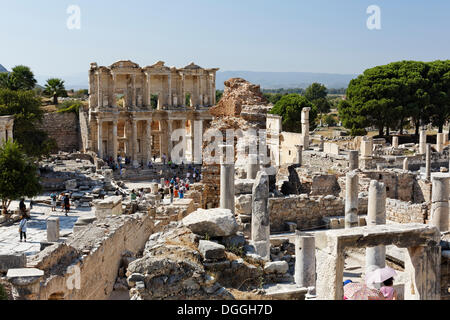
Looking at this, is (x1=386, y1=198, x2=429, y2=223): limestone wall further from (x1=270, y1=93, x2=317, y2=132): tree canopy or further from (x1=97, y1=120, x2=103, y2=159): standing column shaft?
(x1=270, y1=93, x2=317, y2=132): tree canopy

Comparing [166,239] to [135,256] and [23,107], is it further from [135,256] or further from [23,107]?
[23,107]

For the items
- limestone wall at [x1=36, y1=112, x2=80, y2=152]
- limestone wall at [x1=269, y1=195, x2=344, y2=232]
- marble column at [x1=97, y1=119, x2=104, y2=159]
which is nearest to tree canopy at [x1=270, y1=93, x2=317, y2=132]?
marble column at [x1=97, y1=119, x2=104, y2=159]

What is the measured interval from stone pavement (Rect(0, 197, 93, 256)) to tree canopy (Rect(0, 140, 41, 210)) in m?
1.20

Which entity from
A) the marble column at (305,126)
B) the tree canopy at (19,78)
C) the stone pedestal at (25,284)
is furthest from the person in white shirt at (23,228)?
the tree canopy at (19,78)

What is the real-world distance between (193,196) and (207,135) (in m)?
6.34

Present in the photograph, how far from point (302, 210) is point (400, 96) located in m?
37.1

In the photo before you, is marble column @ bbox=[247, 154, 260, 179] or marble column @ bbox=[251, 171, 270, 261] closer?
marble column @ bbox=[251, 171, 270, 261]

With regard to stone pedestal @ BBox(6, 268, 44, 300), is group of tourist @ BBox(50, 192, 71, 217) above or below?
below

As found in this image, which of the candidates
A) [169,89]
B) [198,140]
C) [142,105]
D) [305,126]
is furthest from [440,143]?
[142,105]

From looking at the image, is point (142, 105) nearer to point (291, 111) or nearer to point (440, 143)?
point (291, 111)

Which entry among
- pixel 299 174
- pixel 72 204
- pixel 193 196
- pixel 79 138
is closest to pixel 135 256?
pixel 193 196

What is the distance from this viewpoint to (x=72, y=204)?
87.8ft

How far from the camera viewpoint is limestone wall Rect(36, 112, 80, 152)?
5766cm
